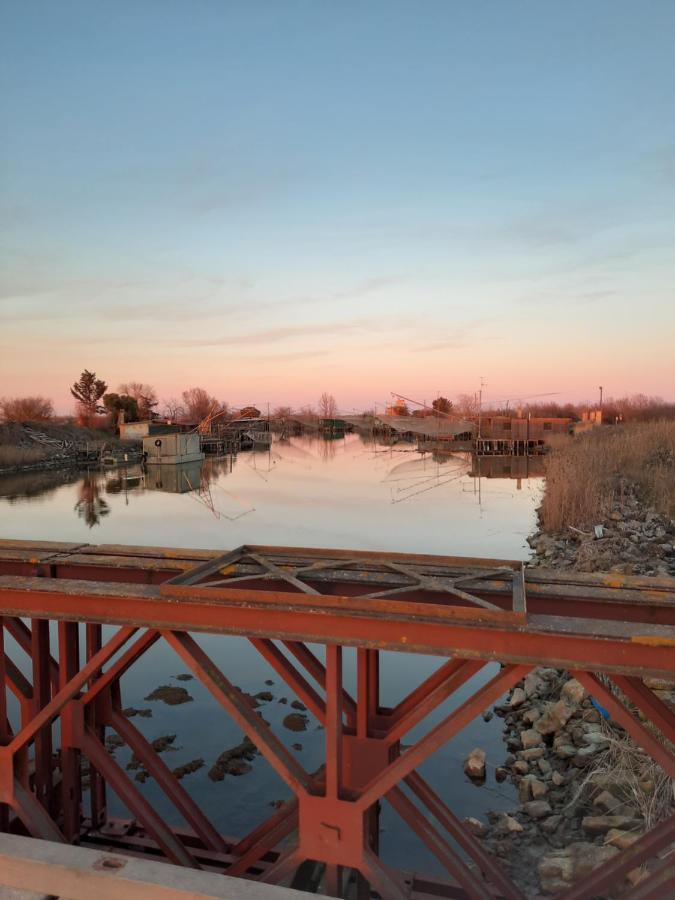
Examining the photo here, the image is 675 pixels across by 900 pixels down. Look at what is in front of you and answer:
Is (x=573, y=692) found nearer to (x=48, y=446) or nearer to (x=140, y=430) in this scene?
(x=48, y=446)

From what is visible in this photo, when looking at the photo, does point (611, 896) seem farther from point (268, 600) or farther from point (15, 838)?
point (15, 838)

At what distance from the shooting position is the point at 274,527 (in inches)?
906

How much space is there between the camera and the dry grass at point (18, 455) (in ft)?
141

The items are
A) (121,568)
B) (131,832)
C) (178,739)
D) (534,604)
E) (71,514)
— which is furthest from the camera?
(71,514)

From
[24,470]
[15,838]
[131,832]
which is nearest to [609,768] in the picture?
[131,832]

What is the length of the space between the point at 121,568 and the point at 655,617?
322 centimetres

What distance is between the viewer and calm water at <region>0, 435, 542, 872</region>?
22.2ft

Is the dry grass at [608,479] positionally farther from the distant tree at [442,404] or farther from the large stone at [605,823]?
the distant tree at [442,404]

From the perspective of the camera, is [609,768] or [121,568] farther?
[609,768]

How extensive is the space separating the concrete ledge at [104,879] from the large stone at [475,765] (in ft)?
15.6

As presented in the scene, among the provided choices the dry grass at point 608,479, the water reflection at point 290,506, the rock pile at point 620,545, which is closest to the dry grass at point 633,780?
the rock pile at point 620,545

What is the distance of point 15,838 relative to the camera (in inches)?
118

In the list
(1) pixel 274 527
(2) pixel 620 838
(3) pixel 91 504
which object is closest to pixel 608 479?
(1) pixel 274 527

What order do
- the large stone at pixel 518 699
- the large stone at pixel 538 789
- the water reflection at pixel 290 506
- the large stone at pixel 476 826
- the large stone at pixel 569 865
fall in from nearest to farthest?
the large stone at pixel 569 865
the large stone at pixel 476 826
the large stone at pixel 538 789
the large stone at pixel 518 699
the water reflection at pixel 290 506
